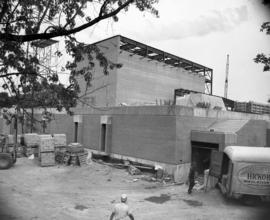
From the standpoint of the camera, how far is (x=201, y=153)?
18.9 metres

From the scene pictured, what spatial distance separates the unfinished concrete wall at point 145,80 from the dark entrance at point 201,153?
32.6 feet

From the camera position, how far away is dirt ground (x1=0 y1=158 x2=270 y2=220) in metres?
11.1

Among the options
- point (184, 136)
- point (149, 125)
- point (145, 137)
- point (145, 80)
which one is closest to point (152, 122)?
point (149, 125)

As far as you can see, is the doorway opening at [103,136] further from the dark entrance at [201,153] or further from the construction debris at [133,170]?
the dark entrance at [201,153]

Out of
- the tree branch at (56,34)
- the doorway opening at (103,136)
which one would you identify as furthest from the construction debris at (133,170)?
the tree branch at (56,34)

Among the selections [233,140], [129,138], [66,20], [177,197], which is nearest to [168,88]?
[129,138]

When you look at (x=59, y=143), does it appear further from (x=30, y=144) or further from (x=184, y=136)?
(x=184, y=136)

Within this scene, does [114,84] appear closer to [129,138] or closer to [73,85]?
[129,138]

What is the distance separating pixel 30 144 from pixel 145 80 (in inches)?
572

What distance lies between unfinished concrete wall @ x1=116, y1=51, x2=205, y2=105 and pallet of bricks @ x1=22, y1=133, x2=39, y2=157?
29.8 feet


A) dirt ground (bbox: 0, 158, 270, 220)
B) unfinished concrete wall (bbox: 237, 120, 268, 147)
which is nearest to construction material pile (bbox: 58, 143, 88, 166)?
dirt ground (bbox: 0, 158, 270, 220)

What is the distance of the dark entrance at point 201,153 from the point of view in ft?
58.9

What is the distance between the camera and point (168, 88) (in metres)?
35.8

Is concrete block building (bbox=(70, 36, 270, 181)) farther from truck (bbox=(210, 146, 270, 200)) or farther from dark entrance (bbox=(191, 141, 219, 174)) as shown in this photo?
truck (bbox=(210, 146, 270, 200))
